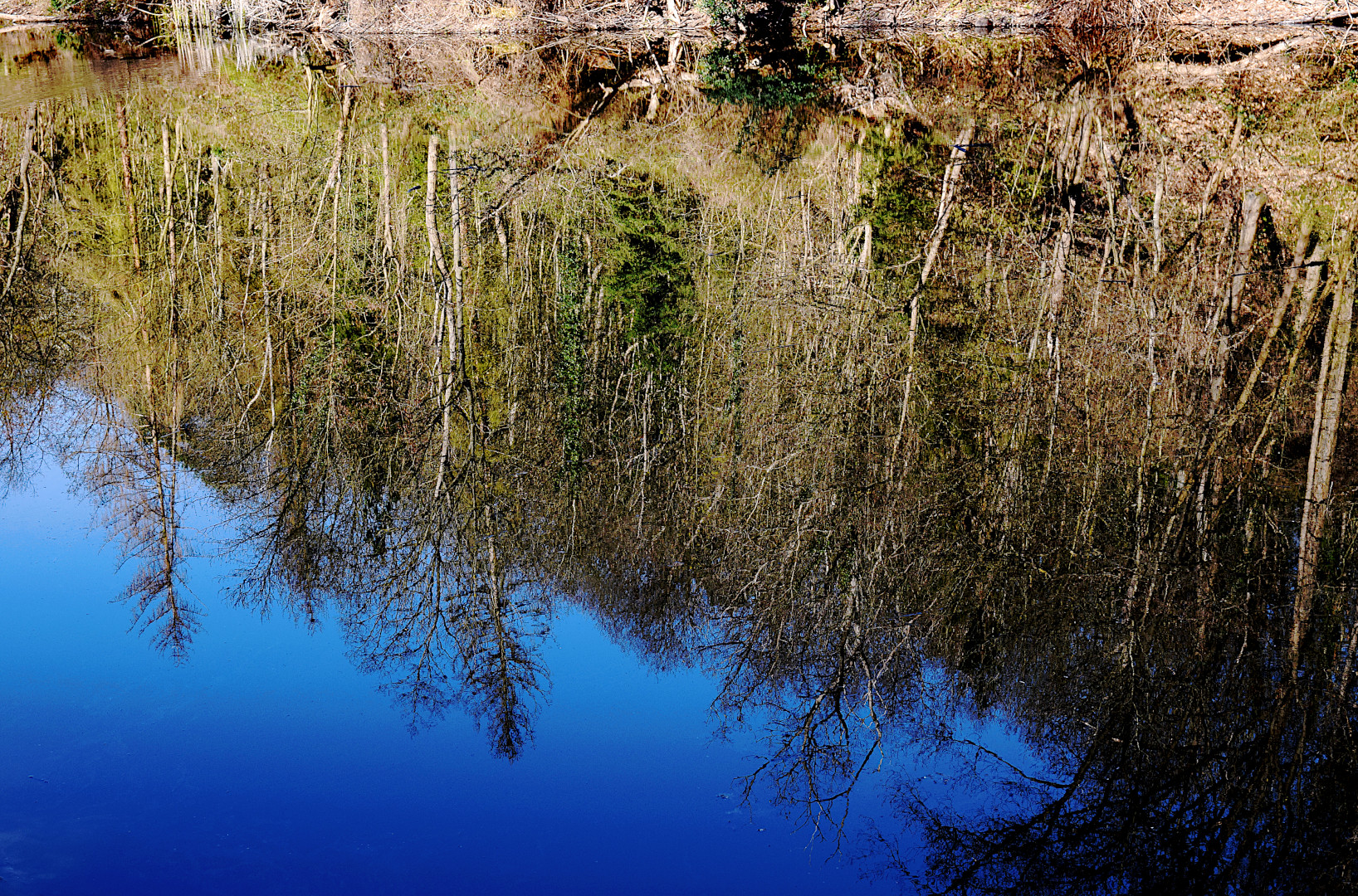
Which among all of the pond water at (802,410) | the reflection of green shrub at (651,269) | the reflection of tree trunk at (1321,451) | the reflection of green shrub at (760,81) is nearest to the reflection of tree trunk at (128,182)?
the pond water at (802,410)

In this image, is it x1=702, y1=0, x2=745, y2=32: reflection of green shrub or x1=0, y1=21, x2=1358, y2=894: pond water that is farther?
x1=702, y1=0, x2=745, y2=32: reflection of green shrub

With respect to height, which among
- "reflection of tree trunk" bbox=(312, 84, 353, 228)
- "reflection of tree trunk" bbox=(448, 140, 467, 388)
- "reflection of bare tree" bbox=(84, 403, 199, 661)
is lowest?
"reflection of bare tree" bbox=(84, 403, 199, 661)

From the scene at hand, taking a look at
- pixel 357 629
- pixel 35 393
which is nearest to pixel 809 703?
pixel 357 629

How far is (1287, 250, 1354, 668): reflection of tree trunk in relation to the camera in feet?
15.6

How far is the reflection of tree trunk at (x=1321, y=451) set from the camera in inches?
188

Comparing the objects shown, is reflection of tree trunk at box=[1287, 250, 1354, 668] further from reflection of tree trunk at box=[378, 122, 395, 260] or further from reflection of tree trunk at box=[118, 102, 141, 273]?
reflection of tree trunk at box=[118, 102, 141, 273]

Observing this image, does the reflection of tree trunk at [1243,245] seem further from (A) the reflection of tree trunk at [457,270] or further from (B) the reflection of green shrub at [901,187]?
(A) the reflection of tree trunk at [457,270]

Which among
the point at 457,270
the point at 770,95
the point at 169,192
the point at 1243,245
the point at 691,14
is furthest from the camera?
the point at 691,14

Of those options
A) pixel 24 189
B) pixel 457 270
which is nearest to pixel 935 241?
pixel 457 270

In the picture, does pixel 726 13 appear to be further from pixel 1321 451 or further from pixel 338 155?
pixel 1321 451

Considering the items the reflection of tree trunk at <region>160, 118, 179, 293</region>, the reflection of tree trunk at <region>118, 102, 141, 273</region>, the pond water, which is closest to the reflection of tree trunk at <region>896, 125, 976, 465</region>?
the pond water

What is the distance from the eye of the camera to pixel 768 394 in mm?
6762

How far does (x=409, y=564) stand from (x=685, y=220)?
5.10 metres

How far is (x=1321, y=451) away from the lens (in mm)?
5742
